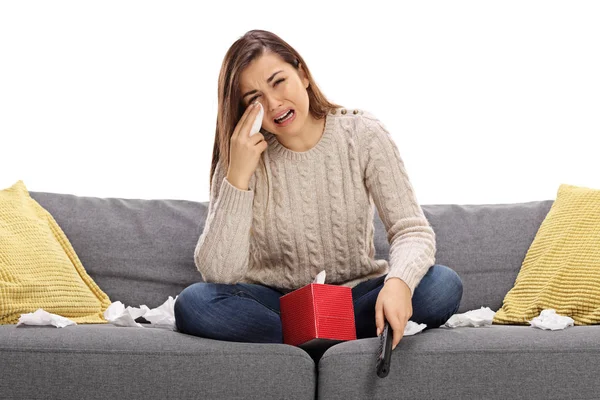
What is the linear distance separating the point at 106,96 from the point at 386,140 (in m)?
1.23

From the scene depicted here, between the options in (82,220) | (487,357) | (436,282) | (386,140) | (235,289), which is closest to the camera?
(487,357)

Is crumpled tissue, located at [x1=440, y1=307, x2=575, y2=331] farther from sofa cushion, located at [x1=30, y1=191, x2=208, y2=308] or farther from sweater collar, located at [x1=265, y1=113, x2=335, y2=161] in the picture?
sofa cushion, located at [x1=30, y1=191, x2=208, y2=308]

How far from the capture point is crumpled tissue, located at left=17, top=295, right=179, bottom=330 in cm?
162

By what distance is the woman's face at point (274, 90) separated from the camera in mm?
1801

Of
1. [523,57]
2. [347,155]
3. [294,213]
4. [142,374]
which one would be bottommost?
[142,374]

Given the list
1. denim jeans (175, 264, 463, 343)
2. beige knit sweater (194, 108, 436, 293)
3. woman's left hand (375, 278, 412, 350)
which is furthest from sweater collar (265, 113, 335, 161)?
woman's left hand (375, 278, 412, 350)

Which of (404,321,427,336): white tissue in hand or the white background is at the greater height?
the white background

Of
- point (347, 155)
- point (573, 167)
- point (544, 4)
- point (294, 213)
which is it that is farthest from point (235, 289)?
point (544, 4)

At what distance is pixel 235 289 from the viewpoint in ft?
5.66

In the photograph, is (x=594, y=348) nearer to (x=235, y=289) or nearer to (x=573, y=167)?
(x=235, y=289)

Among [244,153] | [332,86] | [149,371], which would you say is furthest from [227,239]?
[332,86]

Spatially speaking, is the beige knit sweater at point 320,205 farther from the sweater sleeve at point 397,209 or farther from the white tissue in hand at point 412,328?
the white tissue in hand at point 412,328

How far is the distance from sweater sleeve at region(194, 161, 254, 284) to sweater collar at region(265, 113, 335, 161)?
0.63 feet

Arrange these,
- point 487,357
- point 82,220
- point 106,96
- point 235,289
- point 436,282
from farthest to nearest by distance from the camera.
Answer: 1. point 106,96
2. point 82,220
3. point 235,289
4. point 436,282
5. point 487,357
